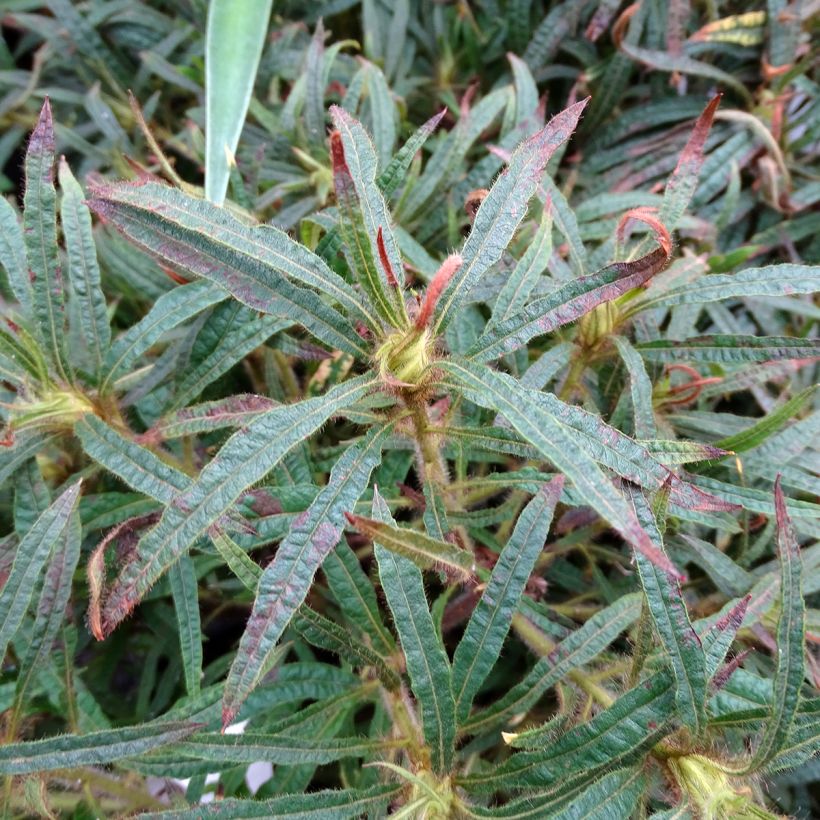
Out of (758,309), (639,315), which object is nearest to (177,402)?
(639,315)

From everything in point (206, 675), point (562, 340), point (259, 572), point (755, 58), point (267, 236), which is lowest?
point (206, 675)

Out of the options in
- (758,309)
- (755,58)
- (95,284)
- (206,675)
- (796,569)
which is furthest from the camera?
(755,58)

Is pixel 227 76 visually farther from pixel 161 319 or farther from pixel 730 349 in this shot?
pixel 730 349

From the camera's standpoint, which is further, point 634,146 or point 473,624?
point 634,146

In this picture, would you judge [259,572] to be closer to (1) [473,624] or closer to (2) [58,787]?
(1) [473,624]

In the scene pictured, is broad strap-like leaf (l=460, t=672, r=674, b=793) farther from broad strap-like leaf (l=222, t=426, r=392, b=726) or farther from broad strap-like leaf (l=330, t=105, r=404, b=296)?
broad strap-like leaf (l=330, t=105, r=404, b=296)

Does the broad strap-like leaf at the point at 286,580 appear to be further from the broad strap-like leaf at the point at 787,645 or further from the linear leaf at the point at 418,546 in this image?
the broad strap-like leaf at the point at 787,645

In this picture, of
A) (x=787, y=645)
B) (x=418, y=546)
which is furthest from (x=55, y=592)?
(x=787, y=645)
